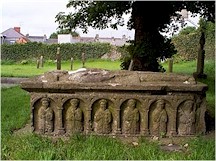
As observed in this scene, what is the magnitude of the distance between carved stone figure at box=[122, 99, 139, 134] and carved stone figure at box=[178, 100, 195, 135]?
2.27 ft

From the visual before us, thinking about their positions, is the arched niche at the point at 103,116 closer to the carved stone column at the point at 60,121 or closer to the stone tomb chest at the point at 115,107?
the stone tomb chest at the point at 115,107

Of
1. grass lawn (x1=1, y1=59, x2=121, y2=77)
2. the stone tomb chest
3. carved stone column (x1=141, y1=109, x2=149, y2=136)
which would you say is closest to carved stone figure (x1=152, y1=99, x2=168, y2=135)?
the stone tomb chest

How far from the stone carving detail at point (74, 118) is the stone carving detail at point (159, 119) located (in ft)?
3.59

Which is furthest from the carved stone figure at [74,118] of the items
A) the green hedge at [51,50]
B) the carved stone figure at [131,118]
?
the green hedge at [51,50]

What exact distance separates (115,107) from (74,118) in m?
0.64

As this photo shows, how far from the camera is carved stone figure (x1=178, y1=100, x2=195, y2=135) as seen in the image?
20.6 ft

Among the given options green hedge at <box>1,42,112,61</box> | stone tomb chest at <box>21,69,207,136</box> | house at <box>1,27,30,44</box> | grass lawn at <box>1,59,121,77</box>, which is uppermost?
house at <box>1,27,30,44</box>

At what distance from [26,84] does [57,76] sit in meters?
0.54

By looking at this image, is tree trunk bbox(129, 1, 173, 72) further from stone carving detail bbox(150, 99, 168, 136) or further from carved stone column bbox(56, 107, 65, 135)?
carved stone column bbox(56, 107, 65, 135)

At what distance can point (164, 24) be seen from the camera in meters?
13.5

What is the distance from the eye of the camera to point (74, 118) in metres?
6.23

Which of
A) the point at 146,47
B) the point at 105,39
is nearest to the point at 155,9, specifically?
the point at 146,47

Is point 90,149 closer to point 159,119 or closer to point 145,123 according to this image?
point 145,123

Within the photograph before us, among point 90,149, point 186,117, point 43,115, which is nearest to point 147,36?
point 186,117
